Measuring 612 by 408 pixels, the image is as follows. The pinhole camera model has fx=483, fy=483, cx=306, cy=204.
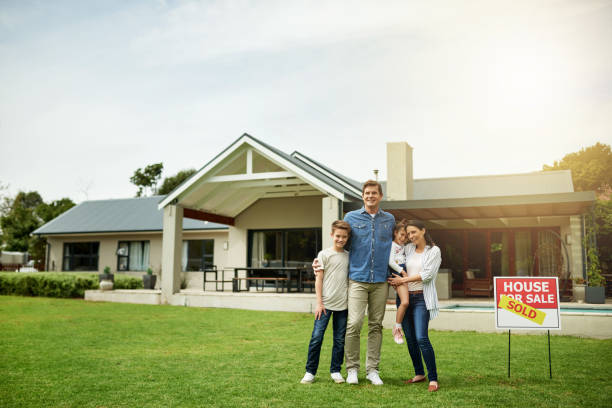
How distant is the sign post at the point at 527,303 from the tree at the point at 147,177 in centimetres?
5077

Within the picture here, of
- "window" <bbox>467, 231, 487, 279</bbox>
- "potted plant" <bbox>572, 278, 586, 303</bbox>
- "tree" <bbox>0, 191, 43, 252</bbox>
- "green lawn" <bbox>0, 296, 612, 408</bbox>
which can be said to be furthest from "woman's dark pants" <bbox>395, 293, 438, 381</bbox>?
"tree" <bbox>0, 191, 43, 252</bbox>

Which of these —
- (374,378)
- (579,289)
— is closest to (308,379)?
(374,378)

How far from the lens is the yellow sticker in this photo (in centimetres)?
559

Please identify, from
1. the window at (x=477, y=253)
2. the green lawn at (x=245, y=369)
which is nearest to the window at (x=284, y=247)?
the window at (x=477, y=253)

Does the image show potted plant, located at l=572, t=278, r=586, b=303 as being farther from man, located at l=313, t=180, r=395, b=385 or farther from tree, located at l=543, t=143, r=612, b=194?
tree, located at l=543, t=143, r=612, b=194

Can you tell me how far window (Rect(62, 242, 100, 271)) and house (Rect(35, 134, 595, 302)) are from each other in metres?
3.60

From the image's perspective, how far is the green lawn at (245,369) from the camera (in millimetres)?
4547

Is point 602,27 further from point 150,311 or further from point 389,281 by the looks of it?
point 150,311

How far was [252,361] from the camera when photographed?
6434 millimetres

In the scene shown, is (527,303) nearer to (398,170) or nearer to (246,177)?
(246,177)

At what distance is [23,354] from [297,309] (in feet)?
22.8

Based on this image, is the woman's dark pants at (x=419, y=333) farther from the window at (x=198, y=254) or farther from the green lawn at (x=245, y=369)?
the window at (x=198, y=254)

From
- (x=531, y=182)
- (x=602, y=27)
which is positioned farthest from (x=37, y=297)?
(x=602, y=27)

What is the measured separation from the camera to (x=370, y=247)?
4969 millimetres
